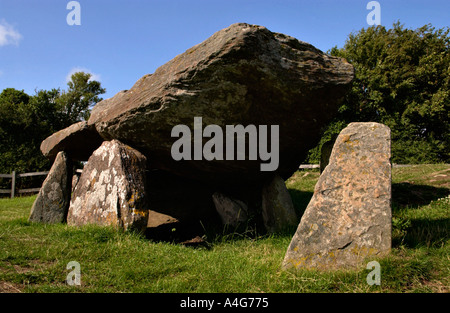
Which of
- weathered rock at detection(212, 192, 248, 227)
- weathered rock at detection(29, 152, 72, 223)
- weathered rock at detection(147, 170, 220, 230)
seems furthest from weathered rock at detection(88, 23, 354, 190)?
weathered rock at detection(147, 170, 220, 230)

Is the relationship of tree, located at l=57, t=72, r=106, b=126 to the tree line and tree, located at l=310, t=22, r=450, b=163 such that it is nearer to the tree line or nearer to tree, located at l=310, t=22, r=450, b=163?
the tree line

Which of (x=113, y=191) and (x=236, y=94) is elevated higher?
(x=236, y=94)

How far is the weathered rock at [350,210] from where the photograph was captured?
13.2 ft

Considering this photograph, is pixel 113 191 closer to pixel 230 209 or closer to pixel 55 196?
pixel 55 196

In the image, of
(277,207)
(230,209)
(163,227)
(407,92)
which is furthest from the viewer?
(407,92)

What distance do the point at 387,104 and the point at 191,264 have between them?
20876mm

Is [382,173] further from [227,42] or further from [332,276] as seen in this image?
[227,42]

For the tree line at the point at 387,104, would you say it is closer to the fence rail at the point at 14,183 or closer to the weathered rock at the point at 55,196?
the fence rail at the point at 14,183

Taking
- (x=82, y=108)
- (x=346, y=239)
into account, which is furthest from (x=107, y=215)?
(x=82, y=108)

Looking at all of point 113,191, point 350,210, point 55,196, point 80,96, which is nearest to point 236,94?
point 350,210

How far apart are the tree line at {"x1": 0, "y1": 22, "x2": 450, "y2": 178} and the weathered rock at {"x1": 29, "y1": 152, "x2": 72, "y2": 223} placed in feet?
36.4

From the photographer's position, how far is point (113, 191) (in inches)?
245

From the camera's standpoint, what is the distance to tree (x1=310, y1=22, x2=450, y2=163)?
19.1m

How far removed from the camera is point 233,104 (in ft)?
19.8
